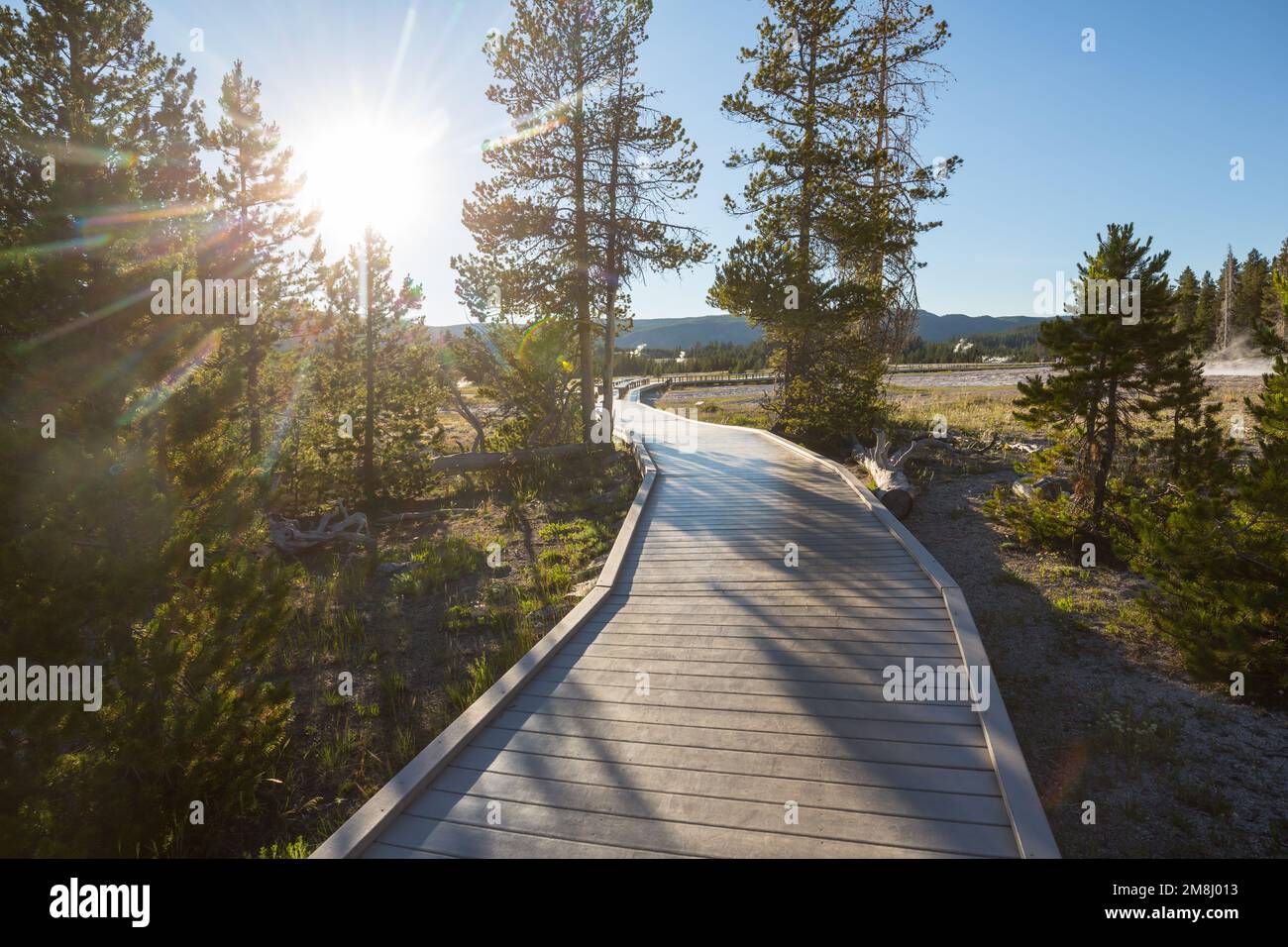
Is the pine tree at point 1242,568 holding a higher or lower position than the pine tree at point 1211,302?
lower

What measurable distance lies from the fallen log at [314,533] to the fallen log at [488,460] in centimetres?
431

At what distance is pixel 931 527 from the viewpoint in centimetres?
1169

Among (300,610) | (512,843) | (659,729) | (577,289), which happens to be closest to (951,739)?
(659,729)

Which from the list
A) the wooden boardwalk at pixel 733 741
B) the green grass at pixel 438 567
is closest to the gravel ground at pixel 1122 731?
the wooden boardwalk at pixel 733 741

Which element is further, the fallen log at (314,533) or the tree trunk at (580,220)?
the tree trunk at (580,220)

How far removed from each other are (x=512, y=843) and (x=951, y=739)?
10.2 ft

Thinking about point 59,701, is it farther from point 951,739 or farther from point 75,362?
point 951,739

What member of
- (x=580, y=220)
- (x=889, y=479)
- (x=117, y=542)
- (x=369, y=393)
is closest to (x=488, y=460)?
(x=369, y=393)

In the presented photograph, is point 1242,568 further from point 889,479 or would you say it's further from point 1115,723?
point 889,479

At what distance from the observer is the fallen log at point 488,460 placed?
19.2 meters

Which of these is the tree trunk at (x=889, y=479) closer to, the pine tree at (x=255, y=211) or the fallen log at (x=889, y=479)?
the fallen log at (x=889, y=479)

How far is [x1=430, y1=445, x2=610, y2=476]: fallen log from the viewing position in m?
19.2

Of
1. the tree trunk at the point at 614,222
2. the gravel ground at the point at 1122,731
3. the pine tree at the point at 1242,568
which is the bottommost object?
the gravel ground at the point at 1122,731

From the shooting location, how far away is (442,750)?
4570 millimetres
